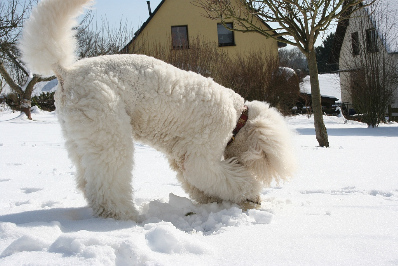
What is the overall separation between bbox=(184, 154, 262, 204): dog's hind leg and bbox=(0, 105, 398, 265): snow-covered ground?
0.47 feet

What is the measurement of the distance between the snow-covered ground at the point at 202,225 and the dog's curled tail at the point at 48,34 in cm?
115

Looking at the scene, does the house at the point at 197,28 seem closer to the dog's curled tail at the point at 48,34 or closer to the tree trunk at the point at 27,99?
the tree trunk at the point at 27,99

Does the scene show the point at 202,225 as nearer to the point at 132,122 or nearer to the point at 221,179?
the point at 221,179

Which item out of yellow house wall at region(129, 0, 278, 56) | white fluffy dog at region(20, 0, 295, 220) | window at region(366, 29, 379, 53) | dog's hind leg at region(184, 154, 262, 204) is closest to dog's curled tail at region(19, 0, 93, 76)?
white fluffy dog at region(20, 0, 295, 220)

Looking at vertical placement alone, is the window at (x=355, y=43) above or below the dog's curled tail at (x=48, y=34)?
above

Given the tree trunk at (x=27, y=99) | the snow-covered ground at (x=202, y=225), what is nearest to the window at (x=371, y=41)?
the snow-covered ground at (x=202, y=225)

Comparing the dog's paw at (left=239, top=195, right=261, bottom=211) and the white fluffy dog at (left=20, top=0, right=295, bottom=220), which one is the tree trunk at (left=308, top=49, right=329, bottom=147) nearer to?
the white fluffy dog at (left=20, top=0, right=295, bottom=220)

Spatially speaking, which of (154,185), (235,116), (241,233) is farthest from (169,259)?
(154,185)

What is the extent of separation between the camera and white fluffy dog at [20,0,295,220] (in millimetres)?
2660

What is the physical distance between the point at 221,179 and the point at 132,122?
0.94 m

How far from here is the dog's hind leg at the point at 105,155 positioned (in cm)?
262

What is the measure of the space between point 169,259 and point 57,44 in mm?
1891

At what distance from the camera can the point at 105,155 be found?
8.65 ft

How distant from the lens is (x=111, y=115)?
2654 mm
